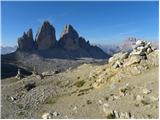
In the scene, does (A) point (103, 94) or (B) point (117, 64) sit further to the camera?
(B) point (117, 64)

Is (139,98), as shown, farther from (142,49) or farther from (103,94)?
(142,49)

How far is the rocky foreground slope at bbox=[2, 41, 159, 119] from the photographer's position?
3121cm

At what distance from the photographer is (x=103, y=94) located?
38.0m

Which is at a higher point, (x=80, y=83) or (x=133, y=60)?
(x=133, y=60)

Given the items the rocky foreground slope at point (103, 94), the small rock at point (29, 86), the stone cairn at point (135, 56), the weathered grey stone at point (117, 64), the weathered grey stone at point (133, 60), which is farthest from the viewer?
the small rock at point (29, 86)

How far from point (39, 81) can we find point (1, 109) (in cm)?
2358

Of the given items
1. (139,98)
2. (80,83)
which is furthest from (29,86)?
(139,98)

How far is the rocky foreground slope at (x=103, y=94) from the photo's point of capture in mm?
31206

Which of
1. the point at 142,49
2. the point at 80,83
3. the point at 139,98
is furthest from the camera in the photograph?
the point at 80,83

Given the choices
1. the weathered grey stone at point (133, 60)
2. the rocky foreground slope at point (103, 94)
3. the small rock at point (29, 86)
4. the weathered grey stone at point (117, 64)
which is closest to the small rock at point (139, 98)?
the rocky foreground slope at point (103, 94)

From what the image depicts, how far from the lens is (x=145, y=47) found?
162ft

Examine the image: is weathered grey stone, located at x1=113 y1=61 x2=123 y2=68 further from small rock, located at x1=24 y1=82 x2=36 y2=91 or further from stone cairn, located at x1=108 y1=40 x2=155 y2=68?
small rock, located at x1=24 y1=82 x2=36 y2=91

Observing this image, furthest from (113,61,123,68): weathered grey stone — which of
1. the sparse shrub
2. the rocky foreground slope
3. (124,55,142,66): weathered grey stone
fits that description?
the sparse shrub

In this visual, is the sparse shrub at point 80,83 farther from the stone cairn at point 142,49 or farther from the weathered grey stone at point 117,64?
the stone cairn at point 142,49
